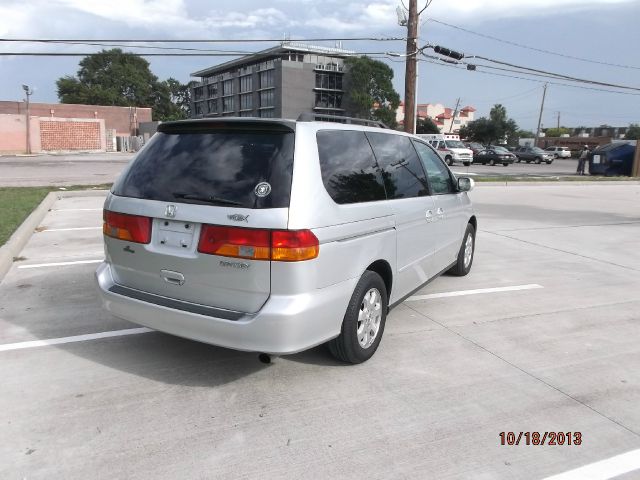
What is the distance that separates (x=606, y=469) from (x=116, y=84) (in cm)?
11244

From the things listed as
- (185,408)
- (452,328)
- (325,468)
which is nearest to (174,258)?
(185,408)

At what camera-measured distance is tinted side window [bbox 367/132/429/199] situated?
4.27 metres

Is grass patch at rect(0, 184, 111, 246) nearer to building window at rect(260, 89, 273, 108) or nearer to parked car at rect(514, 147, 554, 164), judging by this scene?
parked car at rect(514, 147, 554, 164)

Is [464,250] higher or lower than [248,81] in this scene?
lower

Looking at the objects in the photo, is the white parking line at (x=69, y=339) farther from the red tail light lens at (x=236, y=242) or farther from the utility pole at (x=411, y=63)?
the utility pole at (x=411, y=63)

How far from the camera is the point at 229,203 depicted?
3.24 m

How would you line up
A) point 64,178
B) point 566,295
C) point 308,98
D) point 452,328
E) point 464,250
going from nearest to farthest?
1. point 452,328
2. point 566,295
3. point 464,250
4. point 64,178
5. point 308,98

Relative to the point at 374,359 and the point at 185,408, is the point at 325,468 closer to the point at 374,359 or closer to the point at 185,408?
the point at 185,408

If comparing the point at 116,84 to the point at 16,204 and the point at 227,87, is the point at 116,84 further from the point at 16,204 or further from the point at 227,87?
the point at 16,204

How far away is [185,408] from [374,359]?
4.94 ft

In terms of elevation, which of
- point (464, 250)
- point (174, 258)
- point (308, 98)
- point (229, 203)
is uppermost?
point (308, 98)

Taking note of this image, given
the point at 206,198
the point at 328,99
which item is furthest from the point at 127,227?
the point at 328,99
